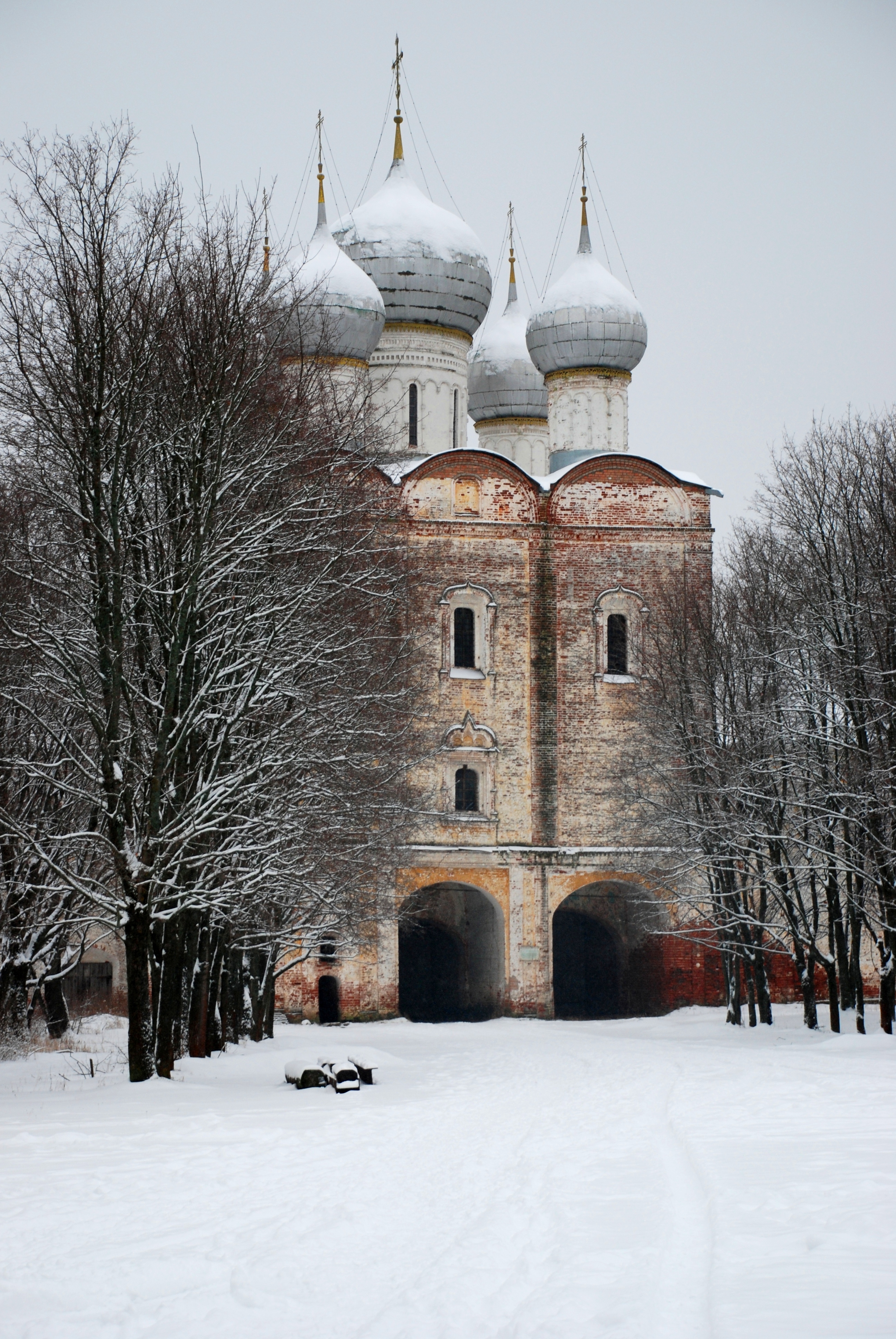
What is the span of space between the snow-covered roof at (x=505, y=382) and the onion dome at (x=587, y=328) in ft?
12.3

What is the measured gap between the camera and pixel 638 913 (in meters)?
33.0

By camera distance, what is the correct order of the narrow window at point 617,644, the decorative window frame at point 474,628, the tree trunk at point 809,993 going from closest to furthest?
1. the tree trunk at point 809,993
2. the decorative window frame at point 474,628
3. the narrow window at point 617,644

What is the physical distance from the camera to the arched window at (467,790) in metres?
32.8

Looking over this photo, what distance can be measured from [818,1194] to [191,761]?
870cm

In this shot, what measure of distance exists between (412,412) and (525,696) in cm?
706

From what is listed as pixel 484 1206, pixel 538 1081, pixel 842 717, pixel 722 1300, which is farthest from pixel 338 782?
pixel 722 1300

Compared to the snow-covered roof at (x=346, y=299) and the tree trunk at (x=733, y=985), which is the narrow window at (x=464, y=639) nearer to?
the snow-covered roof at (x=346, y=299)

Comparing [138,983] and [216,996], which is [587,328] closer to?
[216,996]

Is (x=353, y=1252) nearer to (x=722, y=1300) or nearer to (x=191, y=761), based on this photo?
(x=722, y=1300)

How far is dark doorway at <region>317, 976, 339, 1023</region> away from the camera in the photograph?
32.0m

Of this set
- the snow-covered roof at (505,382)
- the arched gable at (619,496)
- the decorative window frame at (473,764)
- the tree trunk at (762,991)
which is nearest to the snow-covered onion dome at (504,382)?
the snow-covered roof at (505,382)

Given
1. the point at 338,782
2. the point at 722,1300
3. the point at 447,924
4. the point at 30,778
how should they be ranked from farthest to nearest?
1. the point at 447,924
2. the point at 338,782
3. the point at 30,778
4. the point at 722,1300

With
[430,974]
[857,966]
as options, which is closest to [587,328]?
[430,974]

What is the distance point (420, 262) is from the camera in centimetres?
3588
